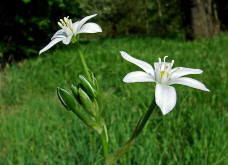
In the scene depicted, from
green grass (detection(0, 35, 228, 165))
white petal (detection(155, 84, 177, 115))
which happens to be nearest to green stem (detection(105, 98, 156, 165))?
white petal (detection(155, 84, 177, 115))

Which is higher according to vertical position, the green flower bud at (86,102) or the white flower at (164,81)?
the white flower at (164,81)

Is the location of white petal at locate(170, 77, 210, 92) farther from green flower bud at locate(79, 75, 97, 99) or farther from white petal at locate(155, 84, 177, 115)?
green flower bud at locate(79, 75, 97, 99)

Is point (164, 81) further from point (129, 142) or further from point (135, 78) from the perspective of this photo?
point (129, 142)

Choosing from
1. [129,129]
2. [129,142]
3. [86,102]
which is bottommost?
[129,129]

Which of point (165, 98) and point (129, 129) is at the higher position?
point (165, 98)

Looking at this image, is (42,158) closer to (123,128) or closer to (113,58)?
(123,128)

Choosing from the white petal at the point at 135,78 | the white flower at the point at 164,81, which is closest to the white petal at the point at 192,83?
the white flower at the point at 164,81

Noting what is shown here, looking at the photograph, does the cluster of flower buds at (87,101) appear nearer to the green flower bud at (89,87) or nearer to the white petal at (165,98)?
the green flower bud at (89,87)

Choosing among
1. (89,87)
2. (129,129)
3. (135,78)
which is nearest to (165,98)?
(135,78)
